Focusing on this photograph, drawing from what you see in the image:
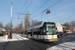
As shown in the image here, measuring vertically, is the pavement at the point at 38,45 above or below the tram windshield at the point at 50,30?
below

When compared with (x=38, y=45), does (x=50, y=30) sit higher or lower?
higher

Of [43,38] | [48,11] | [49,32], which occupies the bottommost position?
[43,38]

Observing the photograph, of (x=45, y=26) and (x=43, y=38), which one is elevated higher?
(x=45, y=26)

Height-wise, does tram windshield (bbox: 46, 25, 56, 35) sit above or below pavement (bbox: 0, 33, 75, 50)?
above

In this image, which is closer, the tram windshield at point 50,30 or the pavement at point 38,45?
the pavement at point 38,45

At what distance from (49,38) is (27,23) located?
53218mm

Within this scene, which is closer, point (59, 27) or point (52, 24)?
point (52, 24)

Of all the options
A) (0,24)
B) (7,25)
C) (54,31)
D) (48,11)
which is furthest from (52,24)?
(7,25)

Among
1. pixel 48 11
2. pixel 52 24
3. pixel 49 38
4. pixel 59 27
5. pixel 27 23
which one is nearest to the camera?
pixel 49 38

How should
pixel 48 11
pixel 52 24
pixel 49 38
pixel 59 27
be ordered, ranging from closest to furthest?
pixel 49 38 → pixel 52 24 → pixel 48 11 → pixel 59 27

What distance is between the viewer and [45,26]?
43.8 feet

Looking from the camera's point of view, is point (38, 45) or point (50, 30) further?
point (50, 30)

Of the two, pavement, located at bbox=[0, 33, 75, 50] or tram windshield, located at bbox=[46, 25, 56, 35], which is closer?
pavement, located at bbox=[0, 33, 75, 50]

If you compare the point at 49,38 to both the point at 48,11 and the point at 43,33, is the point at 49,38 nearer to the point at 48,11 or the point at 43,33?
the point at 43,33
